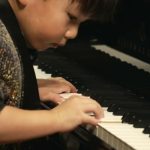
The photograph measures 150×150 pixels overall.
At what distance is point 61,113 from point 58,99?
0.32m

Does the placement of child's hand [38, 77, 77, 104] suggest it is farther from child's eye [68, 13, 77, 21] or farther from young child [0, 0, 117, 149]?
child's eye [68, 13, 77, 21]

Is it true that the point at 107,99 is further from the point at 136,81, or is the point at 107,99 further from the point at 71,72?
the point at 71,72

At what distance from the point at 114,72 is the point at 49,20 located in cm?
56

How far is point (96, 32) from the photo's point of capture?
114 inches

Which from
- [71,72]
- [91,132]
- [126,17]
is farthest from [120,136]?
[126,17]

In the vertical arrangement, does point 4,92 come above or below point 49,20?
below

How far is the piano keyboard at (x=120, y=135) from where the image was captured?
1.62 meters

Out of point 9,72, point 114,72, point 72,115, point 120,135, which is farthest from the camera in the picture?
point 114,72

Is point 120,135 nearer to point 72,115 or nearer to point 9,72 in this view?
point 72,115

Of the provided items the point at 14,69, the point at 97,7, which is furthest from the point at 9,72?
the point at 97,7

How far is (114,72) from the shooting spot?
8.07 feet

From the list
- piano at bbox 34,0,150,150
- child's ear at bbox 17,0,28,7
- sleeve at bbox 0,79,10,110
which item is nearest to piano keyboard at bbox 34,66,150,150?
piano at bbox 34,0,150,150

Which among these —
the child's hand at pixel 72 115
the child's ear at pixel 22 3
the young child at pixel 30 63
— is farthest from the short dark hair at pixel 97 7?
the child's hand at pixel 72 115

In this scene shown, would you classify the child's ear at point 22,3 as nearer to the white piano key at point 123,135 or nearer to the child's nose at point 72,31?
the child's nose at point 72,31
